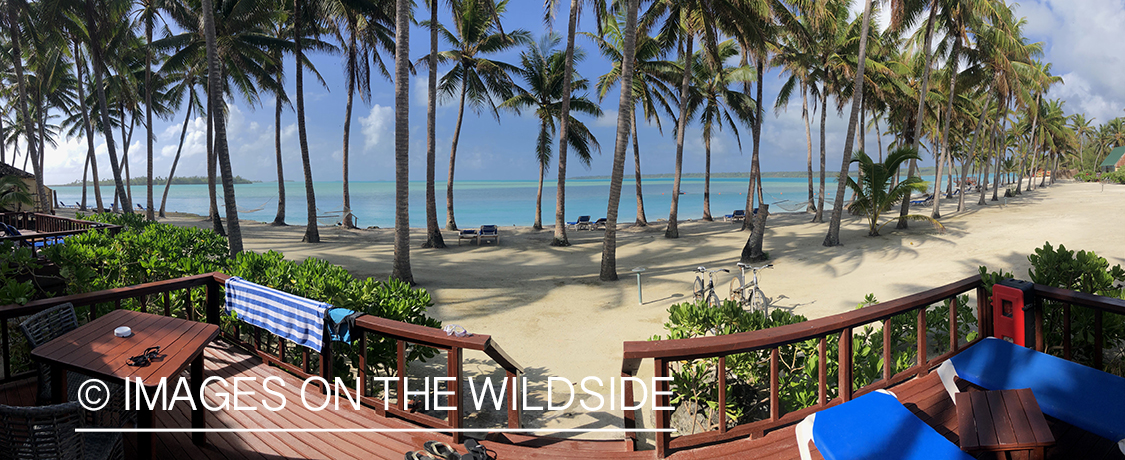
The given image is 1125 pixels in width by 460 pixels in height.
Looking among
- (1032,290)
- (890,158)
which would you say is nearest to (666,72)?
(890,158)

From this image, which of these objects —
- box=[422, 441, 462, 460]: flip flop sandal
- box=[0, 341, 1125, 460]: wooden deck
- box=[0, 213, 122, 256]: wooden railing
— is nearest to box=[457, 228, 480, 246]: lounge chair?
box=[0, 213, 122, 256]: wooden railing

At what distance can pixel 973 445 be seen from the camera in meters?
2.23

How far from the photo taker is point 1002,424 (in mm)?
2318

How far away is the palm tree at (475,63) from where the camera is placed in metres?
21.2

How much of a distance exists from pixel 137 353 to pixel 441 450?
6.13 feet

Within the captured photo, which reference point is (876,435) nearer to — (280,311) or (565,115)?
(280,311)

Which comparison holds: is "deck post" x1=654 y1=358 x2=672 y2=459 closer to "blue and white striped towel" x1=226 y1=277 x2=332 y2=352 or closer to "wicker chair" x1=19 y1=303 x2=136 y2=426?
"blue and white striped towel" x1=226 y1=277 x2=332 y2=352

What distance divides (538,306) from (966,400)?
25.6ft

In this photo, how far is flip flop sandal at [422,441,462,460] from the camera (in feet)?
9.10

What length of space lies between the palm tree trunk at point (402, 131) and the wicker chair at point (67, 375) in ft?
23.5

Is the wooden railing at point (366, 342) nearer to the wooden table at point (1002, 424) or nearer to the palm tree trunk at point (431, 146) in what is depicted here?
the wooden table at point (1002, 424)

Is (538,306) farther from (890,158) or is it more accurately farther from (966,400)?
(890,158)

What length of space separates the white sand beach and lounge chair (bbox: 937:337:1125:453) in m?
2.87

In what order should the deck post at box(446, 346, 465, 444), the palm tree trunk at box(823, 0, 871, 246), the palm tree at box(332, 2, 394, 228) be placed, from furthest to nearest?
1. the palm tree at box(332, 2, 394, 228)
2. the palm tree trunk at box(823, 0, 871, 246)
3. the deck post at box(446, 346, 465, 444)
